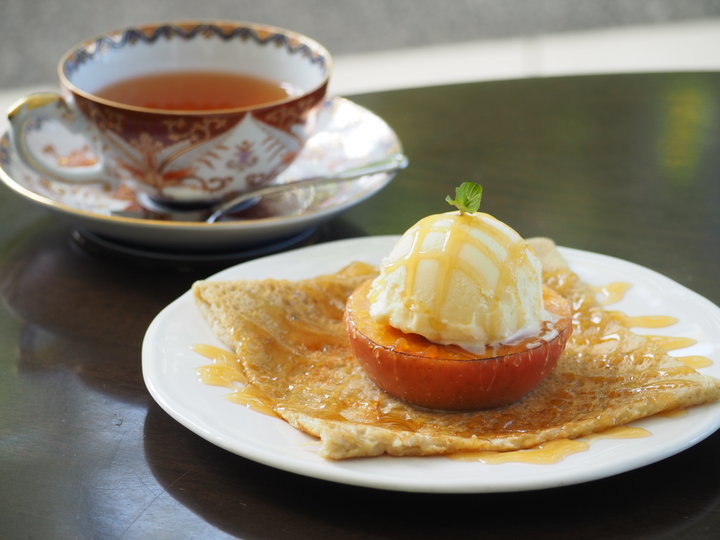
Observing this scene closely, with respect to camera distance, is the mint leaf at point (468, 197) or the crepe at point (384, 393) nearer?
the crepe at point (384, 393)

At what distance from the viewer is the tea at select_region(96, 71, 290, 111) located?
1.50m

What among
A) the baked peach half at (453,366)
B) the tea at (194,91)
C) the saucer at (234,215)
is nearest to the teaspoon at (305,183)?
the saucer at (234,215)

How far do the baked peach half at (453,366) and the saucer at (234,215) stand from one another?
386mm

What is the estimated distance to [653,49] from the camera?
401 cm

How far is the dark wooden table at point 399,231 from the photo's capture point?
79 cm

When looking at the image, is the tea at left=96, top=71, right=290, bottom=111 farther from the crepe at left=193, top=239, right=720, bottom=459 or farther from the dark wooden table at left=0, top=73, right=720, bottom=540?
the crepe at left=193, top=239, right=720, bottom=459

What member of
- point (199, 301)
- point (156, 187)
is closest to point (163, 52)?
point (156, 187)

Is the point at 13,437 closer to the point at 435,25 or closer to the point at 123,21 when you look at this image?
the point at 123,21

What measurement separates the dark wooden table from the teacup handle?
83 mm

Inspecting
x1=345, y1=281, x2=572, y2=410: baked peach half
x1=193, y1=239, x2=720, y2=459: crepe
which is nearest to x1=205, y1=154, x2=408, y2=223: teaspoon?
x1=193, y1=239, x2=720, y2=459: crepe

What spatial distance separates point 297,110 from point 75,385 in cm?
57

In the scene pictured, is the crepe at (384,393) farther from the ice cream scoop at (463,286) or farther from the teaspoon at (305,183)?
the teaspoon at (305,183)

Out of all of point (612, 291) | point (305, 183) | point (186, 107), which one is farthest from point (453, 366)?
point (186, 107)

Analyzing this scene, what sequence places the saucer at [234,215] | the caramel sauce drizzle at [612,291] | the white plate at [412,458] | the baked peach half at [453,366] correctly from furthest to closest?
the saucer at [234,215], the caramel sauce drizzle at [612,291], the baked peach half at [453,366], the white plate at [412,458]
